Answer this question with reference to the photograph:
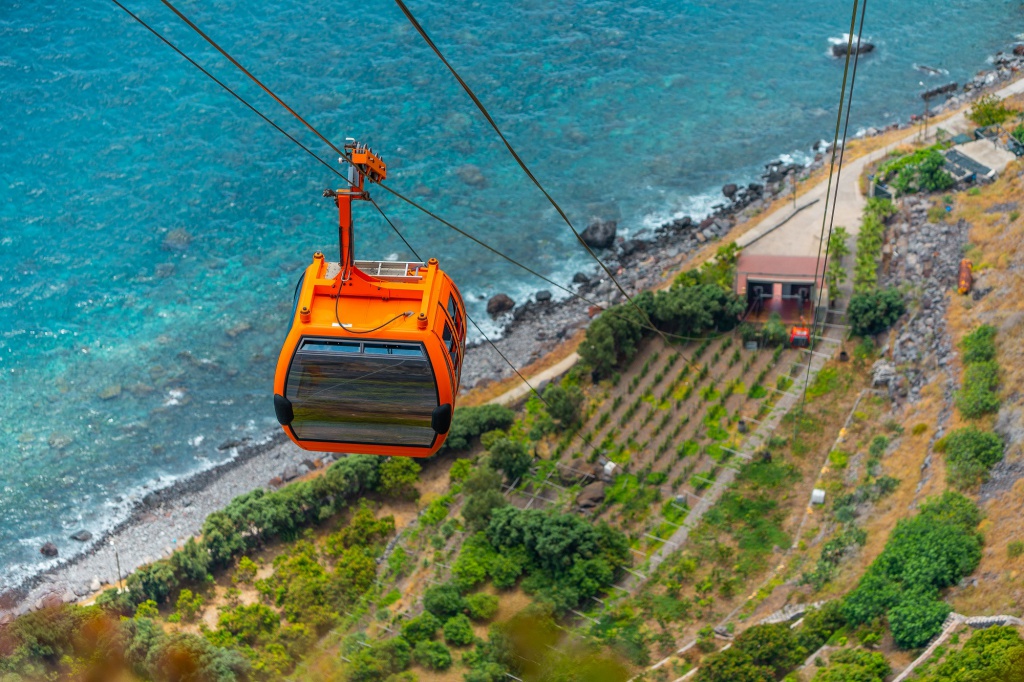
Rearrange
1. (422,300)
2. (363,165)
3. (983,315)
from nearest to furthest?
1. (363,165)
2. (422,300)
3. (983,315)

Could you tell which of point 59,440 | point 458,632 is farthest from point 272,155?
point 458,632

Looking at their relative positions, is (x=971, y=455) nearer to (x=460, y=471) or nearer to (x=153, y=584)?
(x=460, y=471)

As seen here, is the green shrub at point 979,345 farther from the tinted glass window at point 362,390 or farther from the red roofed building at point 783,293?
the tinted glass window at point 362,390

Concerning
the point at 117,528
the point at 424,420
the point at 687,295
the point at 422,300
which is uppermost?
the point at 422,300

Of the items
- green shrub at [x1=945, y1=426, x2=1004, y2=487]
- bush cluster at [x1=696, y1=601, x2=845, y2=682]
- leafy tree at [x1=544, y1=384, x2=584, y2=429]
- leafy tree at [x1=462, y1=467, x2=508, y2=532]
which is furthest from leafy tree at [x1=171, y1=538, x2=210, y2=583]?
green shrub at [x1=945, y1=426, x2=1004, y2=487]

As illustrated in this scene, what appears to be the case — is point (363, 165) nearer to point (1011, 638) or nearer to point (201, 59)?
point (1011, 638)

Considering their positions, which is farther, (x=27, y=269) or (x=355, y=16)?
(x=355, y=16)

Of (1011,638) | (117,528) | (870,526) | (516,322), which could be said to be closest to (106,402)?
(117,528)
